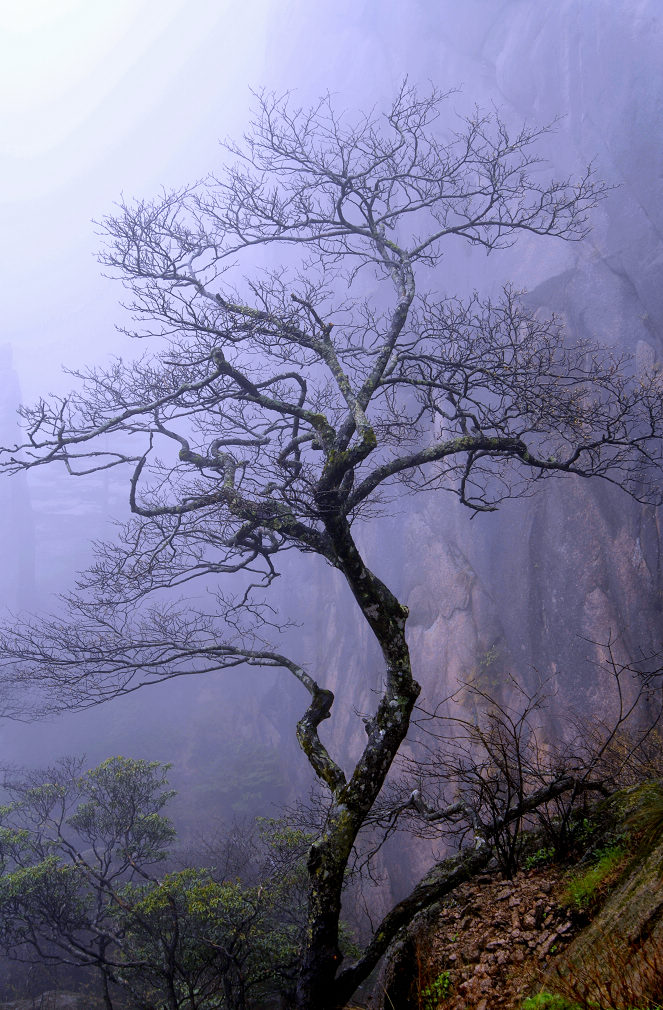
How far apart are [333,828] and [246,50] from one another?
2834 inches

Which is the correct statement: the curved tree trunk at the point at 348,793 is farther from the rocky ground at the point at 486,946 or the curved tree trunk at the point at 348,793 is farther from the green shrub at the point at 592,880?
the green shrub at the point at 592,880

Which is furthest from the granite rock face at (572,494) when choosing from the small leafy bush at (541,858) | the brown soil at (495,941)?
the brown soil at (495,941)

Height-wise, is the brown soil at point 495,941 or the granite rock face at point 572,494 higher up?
the granite rock face at point 572,494

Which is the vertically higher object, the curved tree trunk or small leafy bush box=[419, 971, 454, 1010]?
the curved tree trunk

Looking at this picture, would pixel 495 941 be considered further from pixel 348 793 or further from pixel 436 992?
pixel 348 793

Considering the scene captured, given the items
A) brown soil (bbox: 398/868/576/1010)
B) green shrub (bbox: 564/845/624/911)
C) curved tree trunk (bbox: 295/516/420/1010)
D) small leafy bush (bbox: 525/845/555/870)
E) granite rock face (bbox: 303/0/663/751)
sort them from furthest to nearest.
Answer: granite rock face (bbox: 303/0/663/751) < small leafy bush (bbox: 525/845/555/870) < curved tree trunk (bbox: 295/516/420/1010) < green shrub (bbox: 564/845/624/911) < brown soil (bbox: 398/868/576/1010)

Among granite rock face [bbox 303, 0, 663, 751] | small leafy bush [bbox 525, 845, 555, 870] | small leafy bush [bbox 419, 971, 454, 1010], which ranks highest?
granite rock face [bbox 303, 0, 663, 751]

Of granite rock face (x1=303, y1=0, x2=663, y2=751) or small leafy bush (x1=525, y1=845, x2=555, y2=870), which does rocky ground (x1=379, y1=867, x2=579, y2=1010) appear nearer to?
small leafy bush (x1=525, y1=845, x2=555, y2=870)

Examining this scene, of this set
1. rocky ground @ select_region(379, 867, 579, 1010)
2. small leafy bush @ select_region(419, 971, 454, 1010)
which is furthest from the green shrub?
small leafy bush @ select_region(419, 971, 454, 1010)

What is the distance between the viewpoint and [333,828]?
13.7 feet

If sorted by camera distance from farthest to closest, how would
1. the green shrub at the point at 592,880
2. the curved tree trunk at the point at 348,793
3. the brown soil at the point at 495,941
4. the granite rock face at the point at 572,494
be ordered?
the granite rock face at the point at 572,494, the curved tree trunk at the point at 348,793, the green shrub at the point at 592,880, the brown soil at the point at 495,941

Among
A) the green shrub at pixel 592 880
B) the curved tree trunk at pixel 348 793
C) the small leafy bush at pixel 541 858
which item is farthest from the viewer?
the small leafy bush at pixel 541 858

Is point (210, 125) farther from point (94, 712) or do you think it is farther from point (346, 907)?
point (346, 907)

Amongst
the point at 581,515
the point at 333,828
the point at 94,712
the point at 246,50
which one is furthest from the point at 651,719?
the point at 246,50
